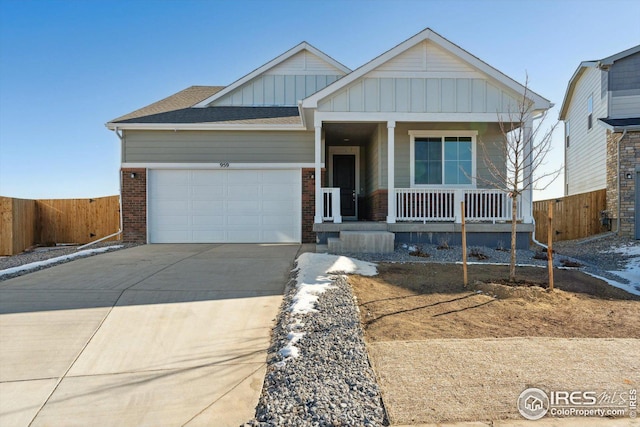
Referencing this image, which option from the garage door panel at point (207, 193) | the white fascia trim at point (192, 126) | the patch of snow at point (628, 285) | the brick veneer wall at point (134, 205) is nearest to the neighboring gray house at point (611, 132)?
the patch of snow at point (628, 285)

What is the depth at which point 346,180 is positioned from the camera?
41.7ft

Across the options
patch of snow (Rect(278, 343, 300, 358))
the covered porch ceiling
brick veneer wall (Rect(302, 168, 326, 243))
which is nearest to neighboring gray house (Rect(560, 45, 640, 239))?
the covered porch ceiling

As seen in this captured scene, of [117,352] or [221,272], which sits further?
[221,272]

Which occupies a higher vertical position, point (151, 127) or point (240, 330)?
point (151, 127)

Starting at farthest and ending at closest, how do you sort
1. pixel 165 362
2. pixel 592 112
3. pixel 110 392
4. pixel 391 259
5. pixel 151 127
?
pixel 592 112, pixel 151 127, pixel 391 259, pixel 165 362, pixel 110 392

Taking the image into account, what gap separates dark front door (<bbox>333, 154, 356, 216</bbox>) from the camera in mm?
12524

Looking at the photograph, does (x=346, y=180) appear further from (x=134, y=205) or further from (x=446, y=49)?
(x=134, y=205)

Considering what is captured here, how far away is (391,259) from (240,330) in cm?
441

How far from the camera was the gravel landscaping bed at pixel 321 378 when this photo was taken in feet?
7.79

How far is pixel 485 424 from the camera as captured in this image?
91.0 inches

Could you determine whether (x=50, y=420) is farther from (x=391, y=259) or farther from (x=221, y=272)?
(x=391, y=259)

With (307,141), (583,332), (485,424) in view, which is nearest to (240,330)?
(485,424)

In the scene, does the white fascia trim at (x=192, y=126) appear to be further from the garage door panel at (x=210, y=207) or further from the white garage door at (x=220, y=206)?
the garage door panel at (x=210, y=207)

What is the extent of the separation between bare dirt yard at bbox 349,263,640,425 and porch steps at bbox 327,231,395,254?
2317 mm
